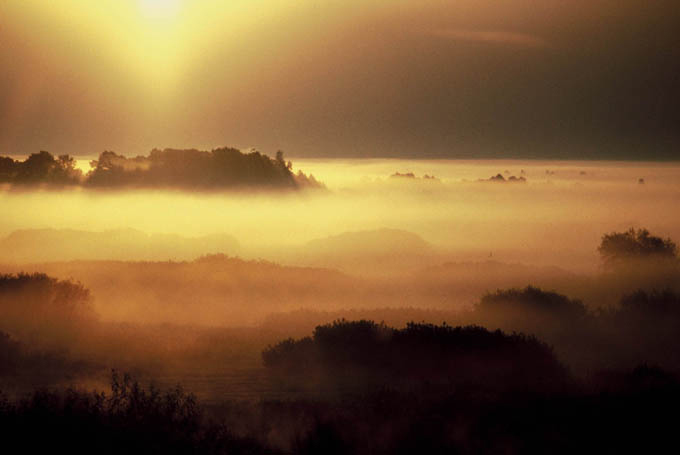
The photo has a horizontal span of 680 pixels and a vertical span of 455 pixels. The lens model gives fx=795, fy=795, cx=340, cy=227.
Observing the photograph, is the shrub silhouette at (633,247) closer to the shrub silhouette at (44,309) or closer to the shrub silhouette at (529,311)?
the shrub silhouette at (529,311)

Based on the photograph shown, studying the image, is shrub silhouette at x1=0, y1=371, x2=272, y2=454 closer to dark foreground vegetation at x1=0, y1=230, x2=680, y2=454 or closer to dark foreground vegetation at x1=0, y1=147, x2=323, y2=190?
dark foreground vegetation at x1=0, y1=230, x2=680, y2=454

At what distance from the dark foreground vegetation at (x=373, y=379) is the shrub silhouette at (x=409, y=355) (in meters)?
0.05

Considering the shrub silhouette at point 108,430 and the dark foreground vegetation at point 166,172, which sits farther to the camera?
the dark foreground vegetation at point 166,172

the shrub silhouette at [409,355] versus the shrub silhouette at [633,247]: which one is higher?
the shrub silhouette at [633,247]

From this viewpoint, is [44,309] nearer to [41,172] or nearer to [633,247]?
[633,247]

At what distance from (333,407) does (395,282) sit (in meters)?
40.6

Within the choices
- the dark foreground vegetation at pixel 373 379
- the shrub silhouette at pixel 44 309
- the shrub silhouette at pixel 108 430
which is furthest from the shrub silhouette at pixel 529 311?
the shrub silhouette at pixel 108 430

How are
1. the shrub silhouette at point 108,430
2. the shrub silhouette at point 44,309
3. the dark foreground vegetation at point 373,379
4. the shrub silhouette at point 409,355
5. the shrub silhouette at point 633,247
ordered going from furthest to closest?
the shrub silhouette at point 633,247
the shrub silhouette at point 44,309
the shrub silhouette at point 409,355
the dark foreground vegetation at point 373,379
the shrub silhouette at point 108,430

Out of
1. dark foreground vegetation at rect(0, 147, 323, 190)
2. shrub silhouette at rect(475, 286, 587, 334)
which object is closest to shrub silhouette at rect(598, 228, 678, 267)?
shrub silhouette at rect(475, 286, 587, 334)

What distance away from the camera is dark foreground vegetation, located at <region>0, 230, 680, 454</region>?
1315cm

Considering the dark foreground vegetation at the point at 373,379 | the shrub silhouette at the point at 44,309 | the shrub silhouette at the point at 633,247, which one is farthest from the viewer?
the shrub silhouette at the point at 633,247

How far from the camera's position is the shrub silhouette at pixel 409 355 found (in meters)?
20.9

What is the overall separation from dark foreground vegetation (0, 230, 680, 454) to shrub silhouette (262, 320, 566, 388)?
0.05 m

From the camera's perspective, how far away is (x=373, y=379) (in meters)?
20.7
